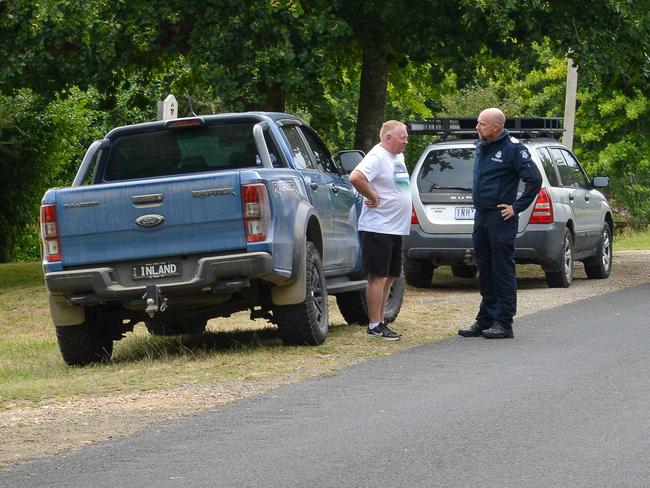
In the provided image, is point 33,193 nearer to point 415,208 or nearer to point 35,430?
point 415,208

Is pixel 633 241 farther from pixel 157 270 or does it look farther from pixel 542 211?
pixel 157 270

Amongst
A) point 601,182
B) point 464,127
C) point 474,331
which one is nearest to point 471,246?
point 464,127

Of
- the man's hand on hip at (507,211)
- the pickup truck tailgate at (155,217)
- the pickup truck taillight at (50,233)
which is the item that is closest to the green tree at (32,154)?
the man's hand on hip at (507,211)

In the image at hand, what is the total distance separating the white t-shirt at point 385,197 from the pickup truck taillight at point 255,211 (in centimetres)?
161

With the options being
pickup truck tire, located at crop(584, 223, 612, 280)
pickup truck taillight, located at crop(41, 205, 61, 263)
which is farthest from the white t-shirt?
pickup truck tire, located at crop(584, 223, 612, 280)

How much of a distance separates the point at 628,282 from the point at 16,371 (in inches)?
402

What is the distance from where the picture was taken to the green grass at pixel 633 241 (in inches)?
1277

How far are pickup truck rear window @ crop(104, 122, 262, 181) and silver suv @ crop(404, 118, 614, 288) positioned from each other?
6349 millimetres

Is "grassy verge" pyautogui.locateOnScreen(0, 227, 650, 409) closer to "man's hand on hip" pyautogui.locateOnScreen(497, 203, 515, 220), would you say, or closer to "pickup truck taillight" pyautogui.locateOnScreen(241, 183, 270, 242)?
"pickup truck taillight" pyautogui.locateOnScreen(241, 183, 270, 242)

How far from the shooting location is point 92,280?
11062 millimetres

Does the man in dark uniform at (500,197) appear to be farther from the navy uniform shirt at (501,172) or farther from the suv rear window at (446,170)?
the suv rear window at (446,170)

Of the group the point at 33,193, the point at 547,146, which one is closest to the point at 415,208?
the point at 547,146

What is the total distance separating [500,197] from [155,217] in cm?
303

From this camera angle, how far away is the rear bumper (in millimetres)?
10961
